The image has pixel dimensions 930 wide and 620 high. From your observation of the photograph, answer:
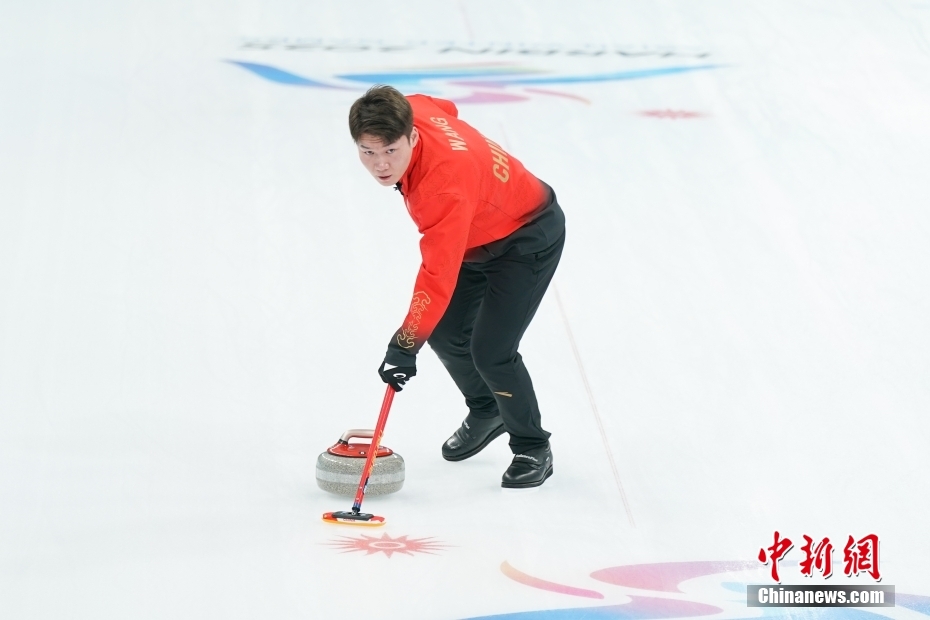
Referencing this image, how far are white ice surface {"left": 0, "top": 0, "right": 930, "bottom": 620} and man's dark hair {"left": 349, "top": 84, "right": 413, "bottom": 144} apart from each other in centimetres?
95

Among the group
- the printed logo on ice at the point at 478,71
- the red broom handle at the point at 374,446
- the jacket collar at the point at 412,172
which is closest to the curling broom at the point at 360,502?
the red broom handle at the point at 374,446

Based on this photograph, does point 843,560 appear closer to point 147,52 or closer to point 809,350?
point 809,350

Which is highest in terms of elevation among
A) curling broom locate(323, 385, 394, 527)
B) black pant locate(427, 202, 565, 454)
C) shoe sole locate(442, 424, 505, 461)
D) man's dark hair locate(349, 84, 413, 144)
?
man's dark hair locate(349, 84, 413, 144)

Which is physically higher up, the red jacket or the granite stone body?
the red jacket

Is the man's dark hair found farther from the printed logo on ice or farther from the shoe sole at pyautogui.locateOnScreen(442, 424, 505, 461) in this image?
A: the printed logo on ice

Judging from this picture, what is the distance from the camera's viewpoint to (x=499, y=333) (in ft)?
9.66

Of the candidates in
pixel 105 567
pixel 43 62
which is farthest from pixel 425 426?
pixel 43 62

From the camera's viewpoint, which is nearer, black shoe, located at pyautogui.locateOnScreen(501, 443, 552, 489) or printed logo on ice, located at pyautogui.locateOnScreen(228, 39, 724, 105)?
black shoe, located at pyautogui.locateOnScreen(501, 443, 552, 489)

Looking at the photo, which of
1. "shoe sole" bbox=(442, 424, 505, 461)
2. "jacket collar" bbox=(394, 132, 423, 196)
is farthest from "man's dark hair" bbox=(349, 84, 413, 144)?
"shoe sole" bbox=(442, 424, 505, 461)

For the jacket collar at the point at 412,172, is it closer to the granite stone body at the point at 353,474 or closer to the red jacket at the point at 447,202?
the red jacket at the point at 447,202

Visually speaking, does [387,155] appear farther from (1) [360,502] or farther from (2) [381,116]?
(1) [360,502]

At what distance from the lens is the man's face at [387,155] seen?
8.30 feet

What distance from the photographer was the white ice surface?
273cm

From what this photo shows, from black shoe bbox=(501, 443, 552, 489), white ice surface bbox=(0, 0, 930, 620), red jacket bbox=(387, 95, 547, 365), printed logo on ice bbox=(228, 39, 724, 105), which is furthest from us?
printed logo on ice bbox=(228, 39, 724, 105)
